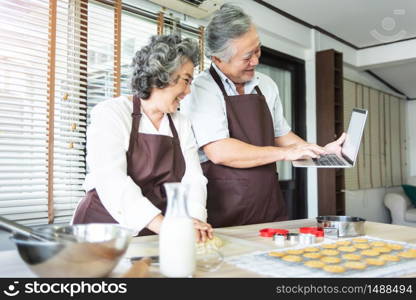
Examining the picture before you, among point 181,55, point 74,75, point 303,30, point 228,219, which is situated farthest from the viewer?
point 303,30

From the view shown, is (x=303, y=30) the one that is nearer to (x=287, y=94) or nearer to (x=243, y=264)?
Result: (x=287, y=94)

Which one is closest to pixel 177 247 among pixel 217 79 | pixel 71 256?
pixel 71 256

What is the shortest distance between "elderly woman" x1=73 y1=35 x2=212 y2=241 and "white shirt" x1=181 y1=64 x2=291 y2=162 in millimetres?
153

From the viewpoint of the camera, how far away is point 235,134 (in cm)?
179

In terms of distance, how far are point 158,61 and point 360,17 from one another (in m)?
3.42

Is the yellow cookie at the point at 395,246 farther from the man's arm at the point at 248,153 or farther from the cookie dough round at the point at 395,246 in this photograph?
the man's arm at the point at 248,153

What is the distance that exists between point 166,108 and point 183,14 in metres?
1.95

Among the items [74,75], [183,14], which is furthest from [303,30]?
[74,75]

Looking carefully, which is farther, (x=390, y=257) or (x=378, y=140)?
(x=378, y=140)

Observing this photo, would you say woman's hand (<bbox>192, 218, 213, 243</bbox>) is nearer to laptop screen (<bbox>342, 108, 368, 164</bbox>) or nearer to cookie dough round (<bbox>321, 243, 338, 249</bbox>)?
cookie dough round (<bbox>321, 243, 338, 249</bbox>)

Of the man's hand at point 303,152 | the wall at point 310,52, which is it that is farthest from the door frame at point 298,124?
the man's hand at point 303,152

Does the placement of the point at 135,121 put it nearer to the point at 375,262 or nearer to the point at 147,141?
the point at 147,141

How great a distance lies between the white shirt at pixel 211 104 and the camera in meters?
1.71

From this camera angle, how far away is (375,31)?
4617mm
